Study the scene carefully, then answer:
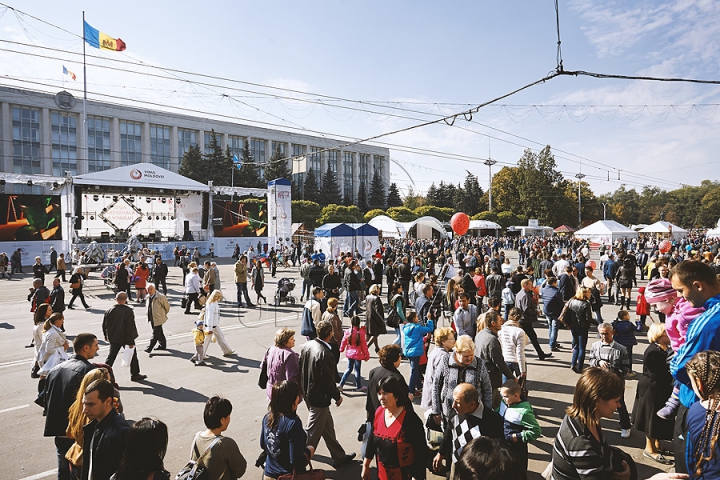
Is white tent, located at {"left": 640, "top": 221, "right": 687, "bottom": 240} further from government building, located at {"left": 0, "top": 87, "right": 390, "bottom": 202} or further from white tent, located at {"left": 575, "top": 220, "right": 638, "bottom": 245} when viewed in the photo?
government building, located at {"left": 0, "top": 87, "right": 390, "bottom": 202}

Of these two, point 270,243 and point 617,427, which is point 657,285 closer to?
point 617,427

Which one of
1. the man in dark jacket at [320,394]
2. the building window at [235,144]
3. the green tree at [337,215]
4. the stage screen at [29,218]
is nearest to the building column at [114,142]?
the building window at [235,144]

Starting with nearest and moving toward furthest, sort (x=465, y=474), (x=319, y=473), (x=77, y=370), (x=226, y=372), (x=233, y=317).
Answer: (x=465, y=474) < (x=319, y=473) < (x=77, y=370) < (x=226, y=372) < (x=233, y=317)

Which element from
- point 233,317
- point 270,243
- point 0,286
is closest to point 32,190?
point 270,243

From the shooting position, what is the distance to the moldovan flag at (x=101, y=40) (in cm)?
2912

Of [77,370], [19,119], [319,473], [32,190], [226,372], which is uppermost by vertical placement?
[19,119]

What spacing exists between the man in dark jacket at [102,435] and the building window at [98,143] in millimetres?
69080

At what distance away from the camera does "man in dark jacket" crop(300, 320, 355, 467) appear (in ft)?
14.4

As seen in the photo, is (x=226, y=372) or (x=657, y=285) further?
(x=226, y=372)

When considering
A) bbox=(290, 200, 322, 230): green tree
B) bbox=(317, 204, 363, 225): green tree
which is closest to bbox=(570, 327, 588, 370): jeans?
bbox=(317, 204, 363, 225): green tree

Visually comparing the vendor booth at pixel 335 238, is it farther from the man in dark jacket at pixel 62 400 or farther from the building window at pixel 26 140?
the building window at pixel 26 140

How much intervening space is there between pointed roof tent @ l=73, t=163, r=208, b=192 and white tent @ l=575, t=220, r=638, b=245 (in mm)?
32373

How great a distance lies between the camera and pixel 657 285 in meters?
4.90

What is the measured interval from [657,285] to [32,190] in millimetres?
70678
